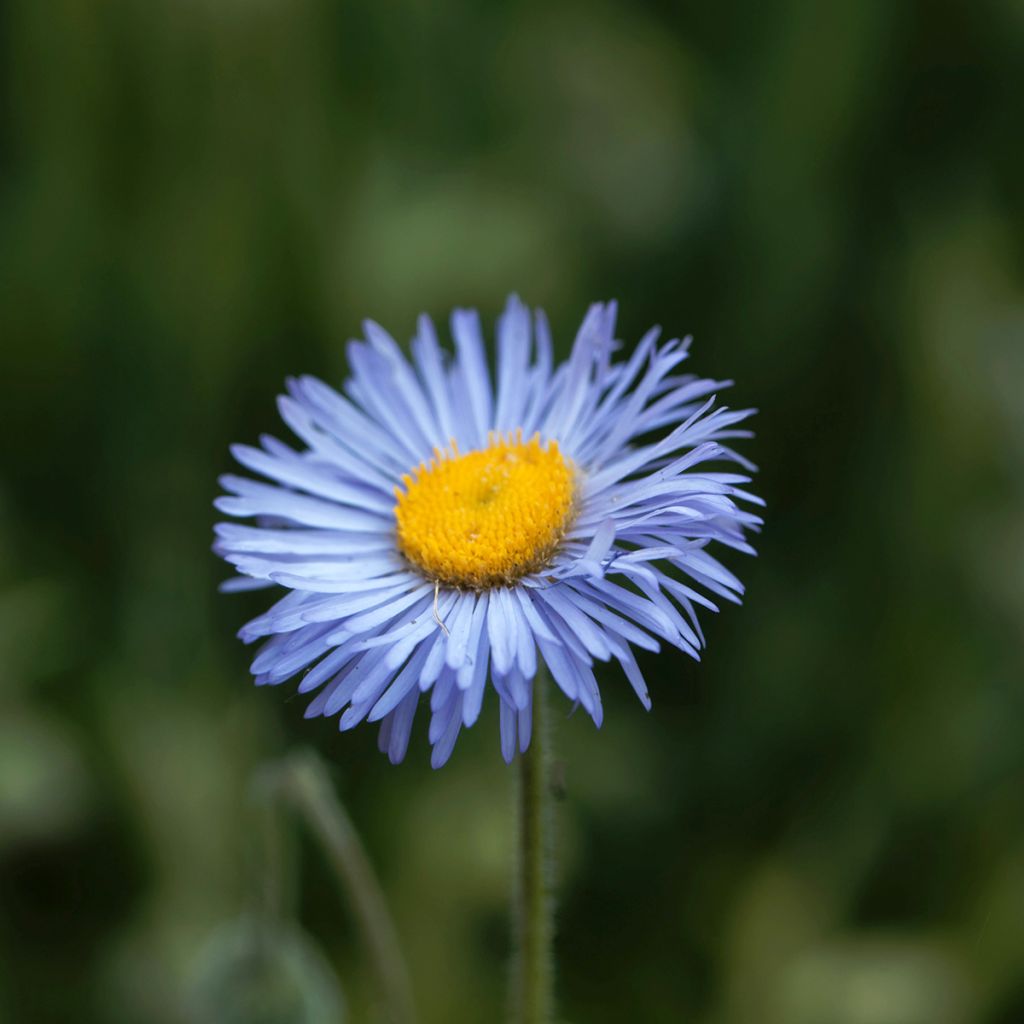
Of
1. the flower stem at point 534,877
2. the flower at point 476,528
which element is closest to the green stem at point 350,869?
→ the flower at point 476,528

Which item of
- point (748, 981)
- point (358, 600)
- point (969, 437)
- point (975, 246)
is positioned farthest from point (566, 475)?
point (975, 246)

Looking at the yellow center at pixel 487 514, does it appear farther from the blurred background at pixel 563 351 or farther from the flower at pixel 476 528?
the blurred background at pixel 563 351

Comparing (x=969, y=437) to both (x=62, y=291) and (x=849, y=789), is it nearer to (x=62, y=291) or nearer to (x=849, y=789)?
(x=849, y=789)

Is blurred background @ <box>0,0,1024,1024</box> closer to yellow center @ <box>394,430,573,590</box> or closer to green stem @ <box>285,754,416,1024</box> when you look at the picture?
green stem @ <box>285,754,416,1024</box>

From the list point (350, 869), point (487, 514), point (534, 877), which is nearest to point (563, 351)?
point (487, 514)

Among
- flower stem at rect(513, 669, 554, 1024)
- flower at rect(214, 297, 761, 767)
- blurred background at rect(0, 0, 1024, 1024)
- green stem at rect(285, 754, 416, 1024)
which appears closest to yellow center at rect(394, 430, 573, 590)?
flower at rect(214, 297, 761, 767)
